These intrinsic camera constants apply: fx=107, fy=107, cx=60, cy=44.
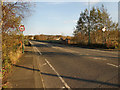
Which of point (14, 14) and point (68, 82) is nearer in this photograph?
point (68, 82)

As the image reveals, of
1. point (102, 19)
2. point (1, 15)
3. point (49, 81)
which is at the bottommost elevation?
point (49, 81)

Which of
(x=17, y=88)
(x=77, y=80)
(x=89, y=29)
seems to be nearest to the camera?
(x=17, y=88)

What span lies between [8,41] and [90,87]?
524 centimetres

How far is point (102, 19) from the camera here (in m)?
22.8

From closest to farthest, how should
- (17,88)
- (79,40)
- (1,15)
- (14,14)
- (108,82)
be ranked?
(17,88)
(108,82)
(1,15)
(14,14)
(79,40)

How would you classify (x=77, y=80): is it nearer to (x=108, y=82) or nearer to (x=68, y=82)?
(x=68, y=82)

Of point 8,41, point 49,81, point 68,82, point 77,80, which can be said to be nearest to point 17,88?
point 49,81

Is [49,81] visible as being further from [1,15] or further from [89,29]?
[89,29]

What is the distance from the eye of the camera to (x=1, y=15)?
211 inches

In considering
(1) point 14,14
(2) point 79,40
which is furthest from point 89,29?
(1) point 14,14

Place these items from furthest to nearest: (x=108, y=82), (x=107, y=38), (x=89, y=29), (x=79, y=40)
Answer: (x=79, y=40)
(x=89, y=29)
(x=107, y=38)
(x=108, y=82)

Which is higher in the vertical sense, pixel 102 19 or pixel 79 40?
pixel 102 19

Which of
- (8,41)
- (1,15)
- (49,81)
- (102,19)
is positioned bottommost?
(49,81)

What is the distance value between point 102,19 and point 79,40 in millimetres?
8647
